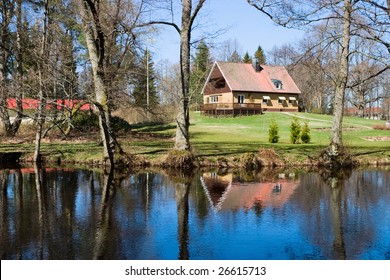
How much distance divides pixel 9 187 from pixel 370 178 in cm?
1293

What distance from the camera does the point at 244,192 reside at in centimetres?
1285

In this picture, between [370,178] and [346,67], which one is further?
[346,67]

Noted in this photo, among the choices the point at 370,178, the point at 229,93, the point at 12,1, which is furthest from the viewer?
the point at 229,93

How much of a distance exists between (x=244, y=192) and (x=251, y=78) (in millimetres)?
45358

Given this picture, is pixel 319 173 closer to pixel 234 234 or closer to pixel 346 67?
pixel 346 67

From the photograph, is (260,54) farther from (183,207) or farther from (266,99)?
(183,207)

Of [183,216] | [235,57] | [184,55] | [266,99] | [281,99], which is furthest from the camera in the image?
[235,57]

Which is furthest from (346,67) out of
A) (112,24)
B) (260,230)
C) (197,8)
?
(260,230)

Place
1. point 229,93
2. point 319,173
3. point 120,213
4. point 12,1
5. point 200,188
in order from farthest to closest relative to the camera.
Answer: point 229,93, point 12,1, point 319,173, point 200,188, point 120,213

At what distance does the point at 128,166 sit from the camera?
18031 millimetres

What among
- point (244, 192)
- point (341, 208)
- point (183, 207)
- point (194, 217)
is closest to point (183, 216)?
point (194, 217)

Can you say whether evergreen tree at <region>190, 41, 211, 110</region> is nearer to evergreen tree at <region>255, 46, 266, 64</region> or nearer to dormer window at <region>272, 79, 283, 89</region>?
dormer window at <region>272, 79, 283, 89</region>

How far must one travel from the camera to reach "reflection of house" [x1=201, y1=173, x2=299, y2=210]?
11242 millimetres

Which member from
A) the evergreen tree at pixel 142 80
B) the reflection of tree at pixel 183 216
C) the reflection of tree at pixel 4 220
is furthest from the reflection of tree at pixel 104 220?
the evergreen tree at pixel 142 80
